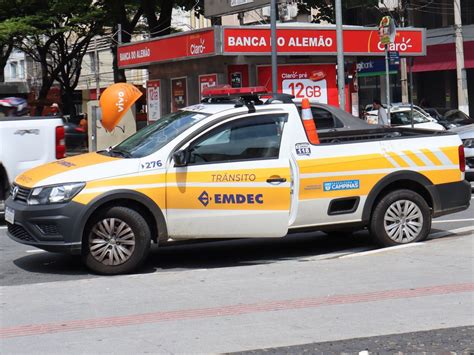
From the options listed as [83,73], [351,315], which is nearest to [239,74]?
[351,315]

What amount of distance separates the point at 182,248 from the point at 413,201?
291 centimetres

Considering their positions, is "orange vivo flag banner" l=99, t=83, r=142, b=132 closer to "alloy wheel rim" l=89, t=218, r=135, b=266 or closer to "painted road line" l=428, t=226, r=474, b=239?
"painted road line" l=428, t=226, r=474, b=239

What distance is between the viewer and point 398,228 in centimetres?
961

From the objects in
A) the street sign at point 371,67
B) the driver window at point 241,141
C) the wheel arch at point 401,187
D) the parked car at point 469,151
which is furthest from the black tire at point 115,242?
the street sign at point 371,67

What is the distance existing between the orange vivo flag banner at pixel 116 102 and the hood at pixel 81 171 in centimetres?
1391

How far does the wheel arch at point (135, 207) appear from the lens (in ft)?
26.9

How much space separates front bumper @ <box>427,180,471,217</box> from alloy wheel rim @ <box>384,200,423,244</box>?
28cm

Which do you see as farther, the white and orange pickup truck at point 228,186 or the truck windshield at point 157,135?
the truck windshield at point 157,135

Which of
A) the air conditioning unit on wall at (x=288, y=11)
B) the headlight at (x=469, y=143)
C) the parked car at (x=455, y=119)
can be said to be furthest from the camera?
the air conditioning unit on wall at (x=288, y=11)

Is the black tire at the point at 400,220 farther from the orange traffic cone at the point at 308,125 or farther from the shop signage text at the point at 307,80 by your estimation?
the shop signage text at the point at 307,80

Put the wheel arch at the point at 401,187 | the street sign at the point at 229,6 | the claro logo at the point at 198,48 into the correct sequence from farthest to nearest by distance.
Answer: the street sign at the point at 229,6
the claro logo at the point at 198,48
the wheel arch at the point at 401,187

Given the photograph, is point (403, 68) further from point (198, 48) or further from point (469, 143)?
point (469, 143)

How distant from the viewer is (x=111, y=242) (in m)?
8.38

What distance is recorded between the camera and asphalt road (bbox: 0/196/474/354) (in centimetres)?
575
